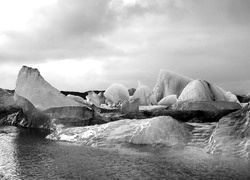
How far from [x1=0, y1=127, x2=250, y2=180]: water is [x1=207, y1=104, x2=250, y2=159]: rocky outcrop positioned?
418 millimetres

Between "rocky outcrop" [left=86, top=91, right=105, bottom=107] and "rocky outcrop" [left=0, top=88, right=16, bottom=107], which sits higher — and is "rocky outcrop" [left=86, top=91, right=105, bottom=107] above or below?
above

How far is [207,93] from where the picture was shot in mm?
20797

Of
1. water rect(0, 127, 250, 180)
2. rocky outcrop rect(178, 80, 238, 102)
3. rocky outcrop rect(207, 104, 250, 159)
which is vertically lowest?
water rect(0, 127, 250, 180)

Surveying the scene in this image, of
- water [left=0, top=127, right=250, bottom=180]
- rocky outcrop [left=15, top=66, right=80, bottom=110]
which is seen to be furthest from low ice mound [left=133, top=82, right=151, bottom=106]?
water [left=0, top=127, right=250, bottom=180]

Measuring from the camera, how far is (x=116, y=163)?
7613 millimetres

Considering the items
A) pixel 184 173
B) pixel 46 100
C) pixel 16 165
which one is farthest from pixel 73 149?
pixel 46 100

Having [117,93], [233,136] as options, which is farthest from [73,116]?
[117,93]

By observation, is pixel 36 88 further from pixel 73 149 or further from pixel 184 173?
pixel 184 173

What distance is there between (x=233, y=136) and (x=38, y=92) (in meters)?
10.1

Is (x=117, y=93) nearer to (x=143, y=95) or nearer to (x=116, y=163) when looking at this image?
(x=143, y=95)

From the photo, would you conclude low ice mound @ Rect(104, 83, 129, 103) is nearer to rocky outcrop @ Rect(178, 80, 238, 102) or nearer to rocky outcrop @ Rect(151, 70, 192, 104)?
rocky outcrop @ Rect(151, 70, 192, 104)

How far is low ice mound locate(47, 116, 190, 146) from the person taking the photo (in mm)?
10328

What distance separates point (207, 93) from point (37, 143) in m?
12.7

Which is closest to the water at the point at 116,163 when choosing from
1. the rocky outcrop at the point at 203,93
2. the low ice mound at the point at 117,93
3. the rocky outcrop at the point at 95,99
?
the rocky outcrop at the point at 203,93
